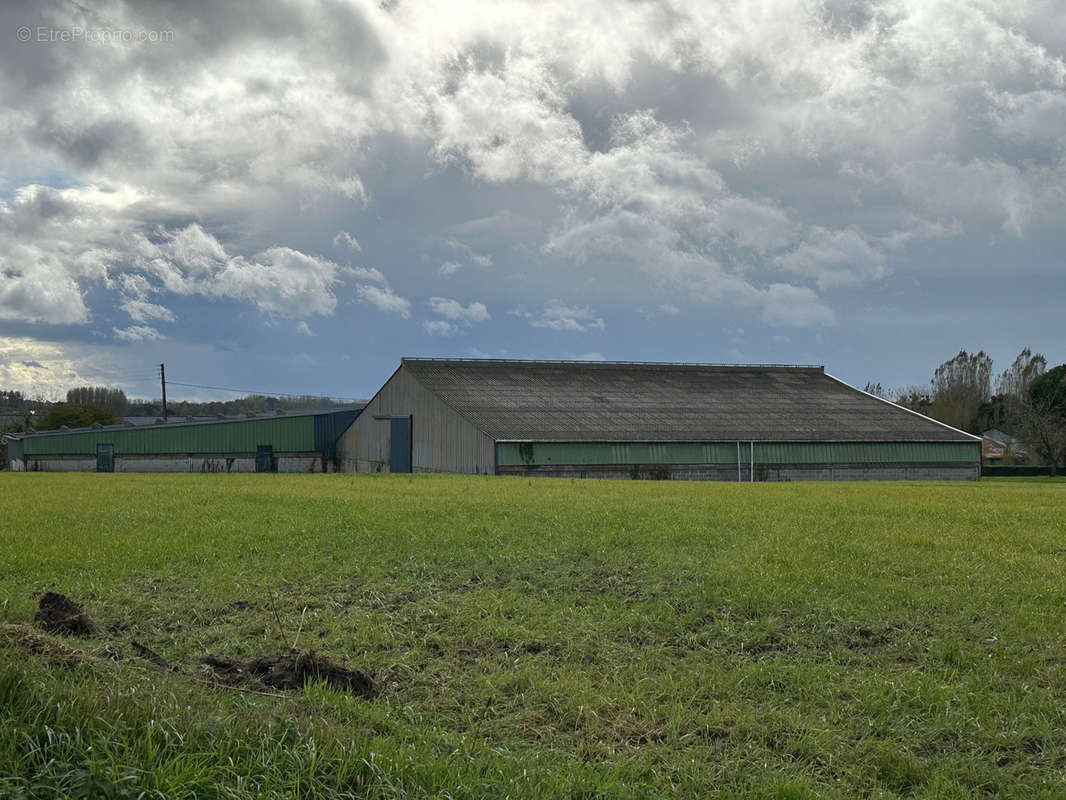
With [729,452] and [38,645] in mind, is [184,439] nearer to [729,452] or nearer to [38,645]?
[729,452]

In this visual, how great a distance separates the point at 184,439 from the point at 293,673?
54711 millimetres

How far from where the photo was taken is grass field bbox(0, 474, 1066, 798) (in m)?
5.89

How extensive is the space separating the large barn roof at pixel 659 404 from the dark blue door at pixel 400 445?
305 cm

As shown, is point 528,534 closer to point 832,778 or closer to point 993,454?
point 832,778

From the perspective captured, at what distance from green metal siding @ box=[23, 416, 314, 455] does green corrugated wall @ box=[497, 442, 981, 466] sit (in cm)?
2260

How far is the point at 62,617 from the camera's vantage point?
955 cm

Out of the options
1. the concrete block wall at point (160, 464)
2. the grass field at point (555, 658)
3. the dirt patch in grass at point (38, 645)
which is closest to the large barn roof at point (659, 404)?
the concrete block wall at point (160, 464)

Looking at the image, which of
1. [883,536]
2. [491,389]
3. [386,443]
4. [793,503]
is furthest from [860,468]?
[883,536]

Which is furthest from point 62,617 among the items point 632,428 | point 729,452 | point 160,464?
point 160,464

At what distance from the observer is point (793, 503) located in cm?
2055

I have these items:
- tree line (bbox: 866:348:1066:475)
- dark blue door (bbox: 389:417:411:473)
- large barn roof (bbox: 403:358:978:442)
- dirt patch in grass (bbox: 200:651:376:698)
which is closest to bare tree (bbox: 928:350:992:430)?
tree line (bbox: 866:348:1066:475)

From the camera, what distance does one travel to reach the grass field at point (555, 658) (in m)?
5.89

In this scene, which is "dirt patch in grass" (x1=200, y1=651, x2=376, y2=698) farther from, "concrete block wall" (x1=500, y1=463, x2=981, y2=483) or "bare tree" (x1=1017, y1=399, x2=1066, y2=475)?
"bare tree" (x1=1017, y1=399, x2=1066, y2=475)

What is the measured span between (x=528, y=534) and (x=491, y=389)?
131ft
